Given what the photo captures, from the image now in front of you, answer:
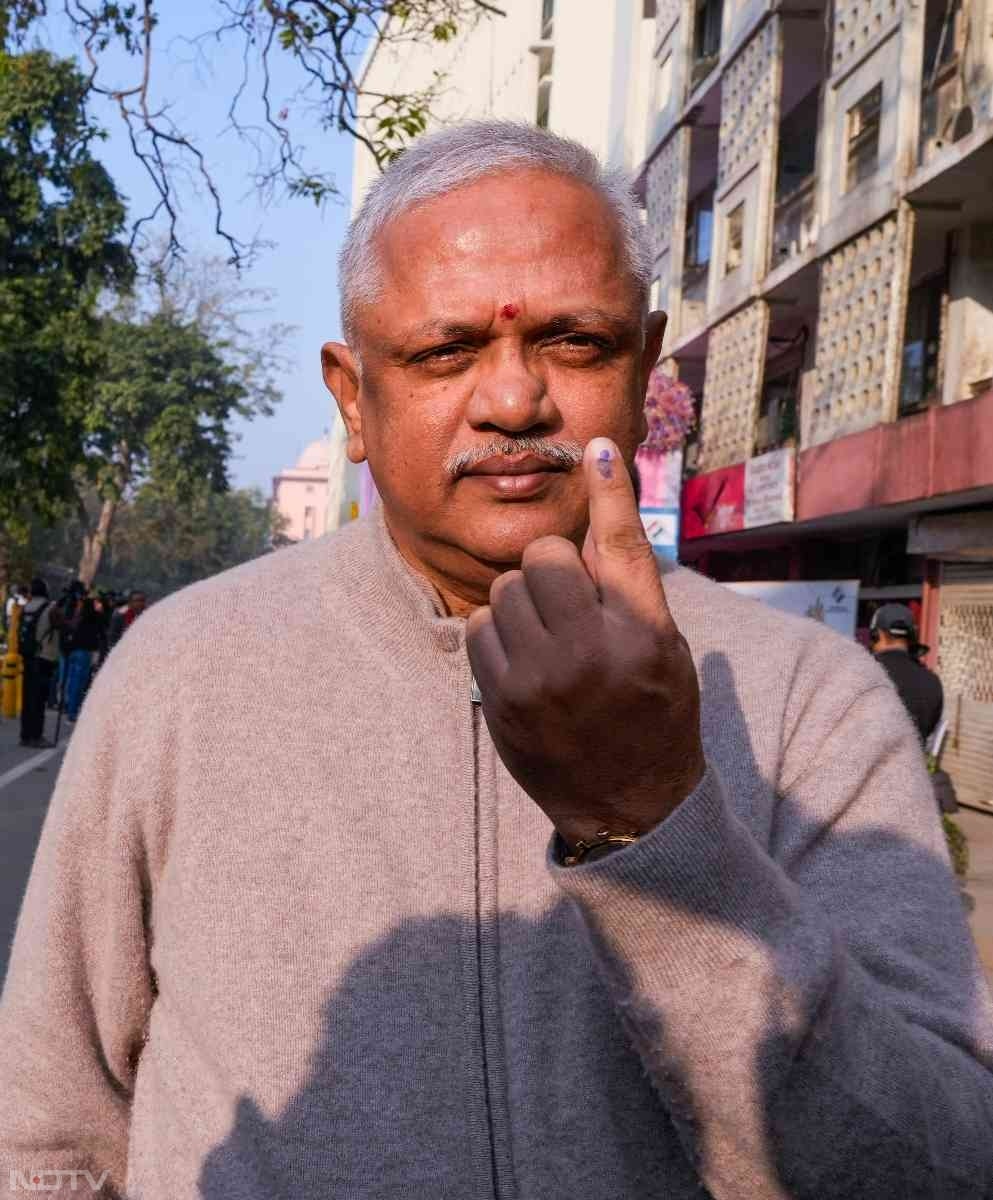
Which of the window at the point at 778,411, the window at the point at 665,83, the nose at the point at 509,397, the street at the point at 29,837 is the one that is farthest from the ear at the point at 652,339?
the window at the point at 665,83

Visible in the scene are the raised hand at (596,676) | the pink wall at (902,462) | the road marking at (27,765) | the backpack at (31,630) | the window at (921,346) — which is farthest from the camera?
the backpack at (31,630)

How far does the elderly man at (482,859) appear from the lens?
4.21 feet

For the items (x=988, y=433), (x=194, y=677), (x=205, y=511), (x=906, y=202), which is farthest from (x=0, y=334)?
(x=205, y=511)

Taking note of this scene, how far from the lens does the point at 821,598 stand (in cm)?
1164

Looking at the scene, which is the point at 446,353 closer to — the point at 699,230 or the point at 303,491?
the point at 699,230

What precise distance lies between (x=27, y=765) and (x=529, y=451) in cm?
1337

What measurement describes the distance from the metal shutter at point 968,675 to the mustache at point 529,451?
13744 mm

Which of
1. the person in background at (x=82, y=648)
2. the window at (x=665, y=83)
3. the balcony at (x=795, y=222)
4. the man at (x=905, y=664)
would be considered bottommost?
the person in background at (x=82, y=648)

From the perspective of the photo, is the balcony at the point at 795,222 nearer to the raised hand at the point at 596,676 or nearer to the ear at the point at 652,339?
the ear at the point at 652,339

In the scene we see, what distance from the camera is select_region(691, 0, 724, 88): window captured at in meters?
23.2

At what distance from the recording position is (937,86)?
14789mm

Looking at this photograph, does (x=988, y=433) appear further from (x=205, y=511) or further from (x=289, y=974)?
(x=205, y=511)

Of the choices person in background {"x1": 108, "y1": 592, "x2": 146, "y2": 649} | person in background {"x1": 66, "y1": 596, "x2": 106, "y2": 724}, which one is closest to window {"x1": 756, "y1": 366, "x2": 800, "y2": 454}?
person in background {"x1": 66, "y1": 596, "x2": 106, "y2": 724}

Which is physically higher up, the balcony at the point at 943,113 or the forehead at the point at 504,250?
the balcony at the point at 943,113
